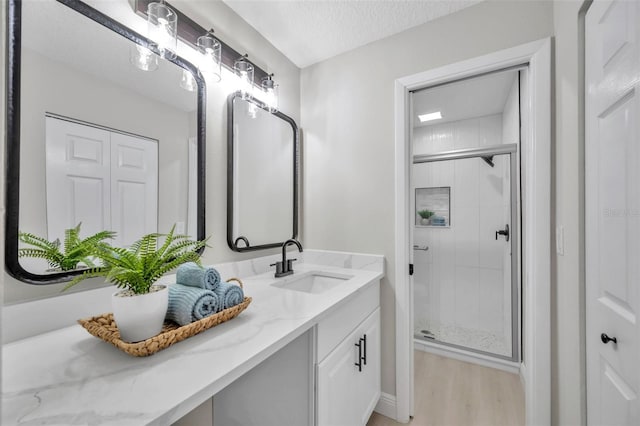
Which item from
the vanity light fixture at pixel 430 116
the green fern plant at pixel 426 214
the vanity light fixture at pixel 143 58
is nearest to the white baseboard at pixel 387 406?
the green fern plant at pixel 426 214

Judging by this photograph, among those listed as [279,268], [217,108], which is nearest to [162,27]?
[217,108]

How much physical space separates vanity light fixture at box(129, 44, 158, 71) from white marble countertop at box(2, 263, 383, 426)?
3.10 ft

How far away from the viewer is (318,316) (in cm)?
100

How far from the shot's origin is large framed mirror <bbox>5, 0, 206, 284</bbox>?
2.74 feet

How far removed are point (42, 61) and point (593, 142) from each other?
1.72m

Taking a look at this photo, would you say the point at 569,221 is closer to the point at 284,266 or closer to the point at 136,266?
the point at 284,266

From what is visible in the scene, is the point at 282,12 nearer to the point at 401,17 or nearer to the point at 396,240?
the point at 401,17

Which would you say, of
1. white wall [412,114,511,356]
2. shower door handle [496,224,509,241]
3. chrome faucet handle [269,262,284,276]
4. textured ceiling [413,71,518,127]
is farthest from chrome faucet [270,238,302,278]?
shower door handle [496,224,509,241]

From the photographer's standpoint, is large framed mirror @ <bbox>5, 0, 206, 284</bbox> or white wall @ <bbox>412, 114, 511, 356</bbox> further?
white wall @ <bbox>412, 114, 511, 356</bbox>

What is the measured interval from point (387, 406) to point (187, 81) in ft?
6.43

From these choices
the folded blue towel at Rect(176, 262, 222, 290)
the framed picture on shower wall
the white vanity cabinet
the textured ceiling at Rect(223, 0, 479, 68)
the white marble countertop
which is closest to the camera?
the white marble countertop

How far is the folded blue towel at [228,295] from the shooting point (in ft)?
3.10

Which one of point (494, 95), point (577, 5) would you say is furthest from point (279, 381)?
point (494, 95)

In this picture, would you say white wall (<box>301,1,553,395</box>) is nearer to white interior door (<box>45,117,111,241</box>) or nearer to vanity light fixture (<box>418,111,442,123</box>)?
white interior door (<box>45,117,111,241</box>)
